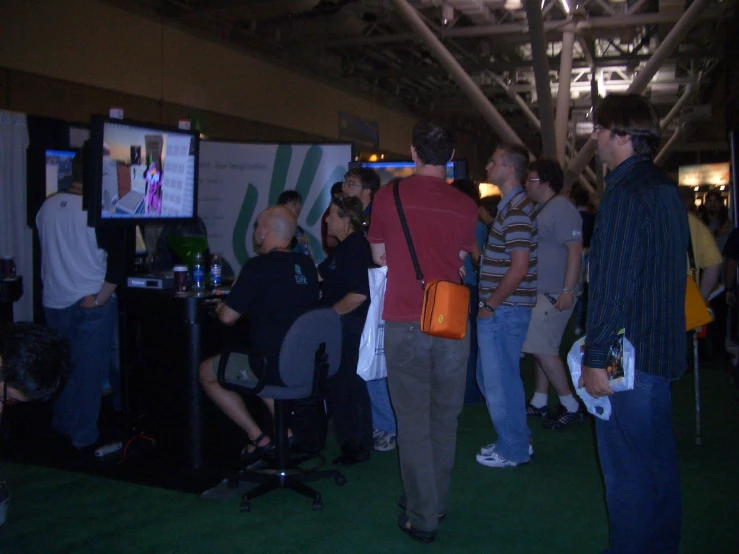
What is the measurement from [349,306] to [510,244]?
867 mm

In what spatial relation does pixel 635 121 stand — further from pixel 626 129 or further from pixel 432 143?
pixel 432 143

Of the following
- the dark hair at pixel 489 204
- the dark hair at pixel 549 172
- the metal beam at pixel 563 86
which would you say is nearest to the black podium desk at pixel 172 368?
the dark hair at pixel 549 172

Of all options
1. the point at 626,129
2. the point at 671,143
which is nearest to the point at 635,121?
the point at 626,129

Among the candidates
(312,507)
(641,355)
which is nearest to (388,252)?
(641,355)

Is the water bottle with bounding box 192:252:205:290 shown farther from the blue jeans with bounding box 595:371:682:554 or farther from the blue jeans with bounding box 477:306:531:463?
the blue jeans with bounding box 595:371:682:554

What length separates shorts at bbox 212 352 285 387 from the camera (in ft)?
10.3

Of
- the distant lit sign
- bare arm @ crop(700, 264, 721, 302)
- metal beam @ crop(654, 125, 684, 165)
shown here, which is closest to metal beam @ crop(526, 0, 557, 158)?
bare arm @ crop(700, 264, 721, 302)

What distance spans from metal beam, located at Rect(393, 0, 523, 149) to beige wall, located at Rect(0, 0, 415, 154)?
9.08ft

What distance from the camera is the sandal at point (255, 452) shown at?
3547 mm

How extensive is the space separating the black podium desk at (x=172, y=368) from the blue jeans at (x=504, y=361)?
1.38 metres

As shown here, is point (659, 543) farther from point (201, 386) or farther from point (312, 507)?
point (201, 386)

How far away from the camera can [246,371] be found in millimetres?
3234

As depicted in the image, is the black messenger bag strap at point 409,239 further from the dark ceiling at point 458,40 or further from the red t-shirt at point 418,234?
the dark ceiling at point 458,40

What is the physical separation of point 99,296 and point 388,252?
78.1 inches
